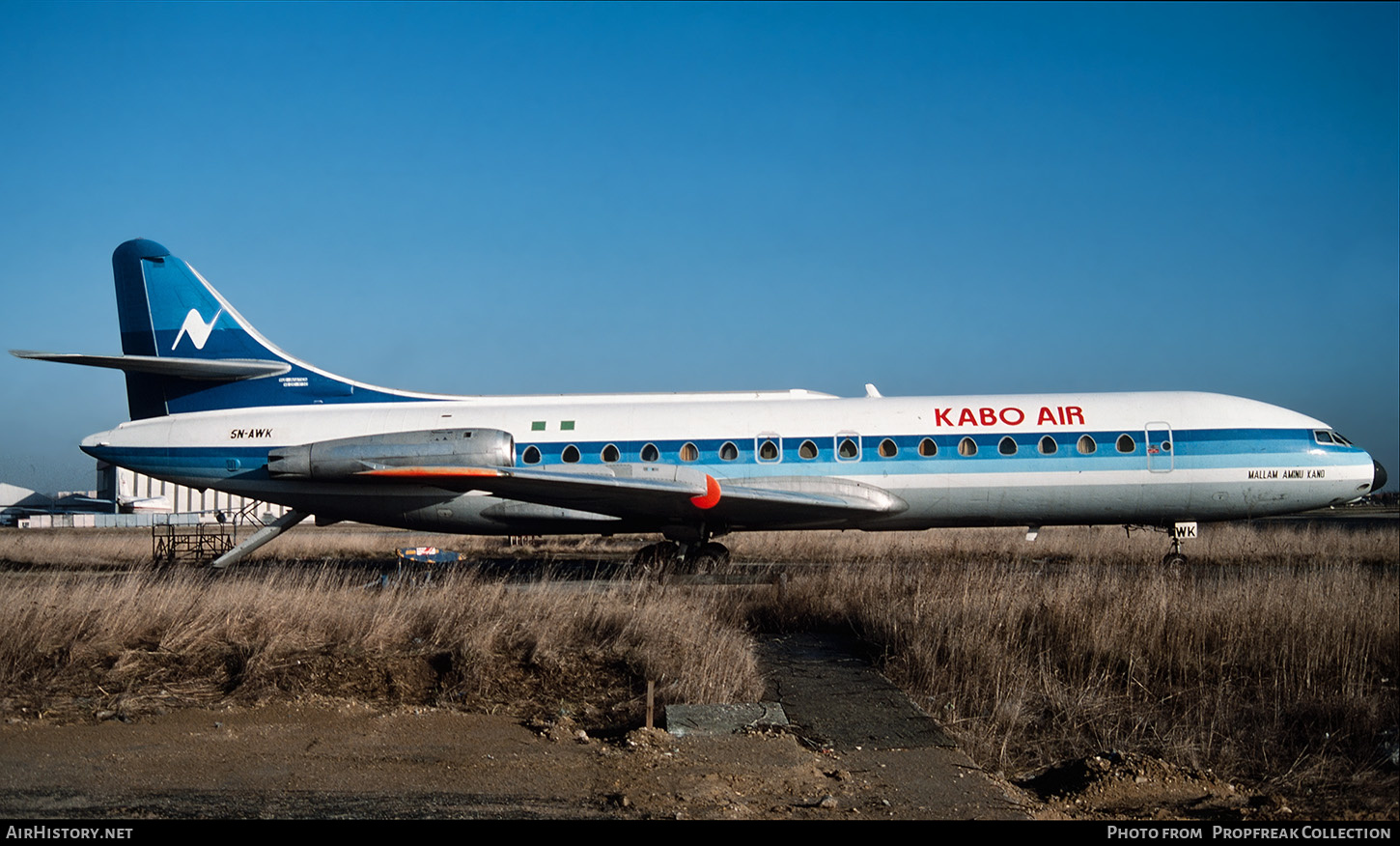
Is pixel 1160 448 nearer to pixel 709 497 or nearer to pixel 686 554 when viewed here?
pixel 709 497

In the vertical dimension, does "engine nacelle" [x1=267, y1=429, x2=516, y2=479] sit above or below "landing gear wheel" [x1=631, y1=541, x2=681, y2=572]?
above

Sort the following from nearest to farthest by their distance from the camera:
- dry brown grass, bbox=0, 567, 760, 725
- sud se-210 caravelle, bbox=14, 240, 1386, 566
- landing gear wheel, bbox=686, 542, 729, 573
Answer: dry brown grass, bbox=0, 567, 760, 725 < sud se-210 caravelle, bbox=14, 240, 1386, 566 < landing gear wheel, bbox=686, 542, 729, 573

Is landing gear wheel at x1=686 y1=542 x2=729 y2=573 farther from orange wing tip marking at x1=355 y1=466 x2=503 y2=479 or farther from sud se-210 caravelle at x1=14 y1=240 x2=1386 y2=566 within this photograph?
orange wing tip marking at x1=355 y1=466 x2=503 y2=479

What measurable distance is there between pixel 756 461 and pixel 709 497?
1.47 metres

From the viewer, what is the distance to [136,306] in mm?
18609

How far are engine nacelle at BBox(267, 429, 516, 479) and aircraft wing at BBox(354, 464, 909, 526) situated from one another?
0.89ft

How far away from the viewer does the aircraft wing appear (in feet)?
51.0

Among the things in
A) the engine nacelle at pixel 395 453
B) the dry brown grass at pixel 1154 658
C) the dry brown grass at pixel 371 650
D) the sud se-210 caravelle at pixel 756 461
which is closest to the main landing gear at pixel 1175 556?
the sud se-210 caravelle at pixel 756 461

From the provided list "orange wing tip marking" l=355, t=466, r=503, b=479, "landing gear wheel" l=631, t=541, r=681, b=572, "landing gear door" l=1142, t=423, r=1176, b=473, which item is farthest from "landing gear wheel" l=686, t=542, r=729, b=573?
"landing gear door" l=1142, t=423, r=1176, b=473

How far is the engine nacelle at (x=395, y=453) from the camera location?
645 inches

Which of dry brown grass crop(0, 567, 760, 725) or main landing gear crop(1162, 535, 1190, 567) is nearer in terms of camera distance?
dry brown grass crop(0, 567, 760, 725)

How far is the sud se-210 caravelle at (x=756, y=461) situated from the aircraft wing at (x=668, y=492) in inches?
1.5

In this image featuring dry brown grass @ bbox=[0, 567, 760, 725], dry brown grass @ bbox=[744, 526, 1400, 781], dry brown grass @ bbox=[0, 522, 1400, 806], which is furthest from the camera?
dry brown grass @ bbox=[0, 567, 760, 725]
